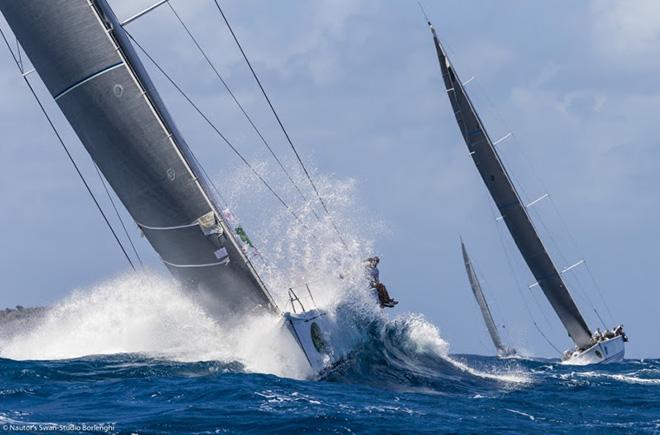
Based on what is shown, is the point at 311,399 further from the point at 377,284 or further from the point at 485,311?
the point at 485,311

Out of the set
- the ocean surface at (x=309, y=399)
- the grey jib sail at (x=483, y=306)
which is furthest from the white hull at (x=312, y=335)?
the grey jib sail at (x=483, y=306)

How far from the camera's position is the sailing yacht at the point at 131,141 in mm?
17938

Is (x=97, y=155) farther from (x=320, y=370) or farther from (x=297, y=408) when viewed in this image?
(x=297, y=408)

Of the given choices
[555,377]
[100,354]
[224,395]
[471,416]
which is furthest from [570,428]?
[100,354]

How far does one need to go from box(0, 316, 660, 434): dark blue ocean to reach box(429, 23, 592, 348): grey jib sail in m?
Result: 11.0

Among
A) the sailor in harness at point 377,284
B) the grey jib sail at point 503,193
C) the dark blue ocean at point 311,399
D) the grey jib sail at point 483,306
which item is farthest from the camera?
the grey jib sail at point 483,306

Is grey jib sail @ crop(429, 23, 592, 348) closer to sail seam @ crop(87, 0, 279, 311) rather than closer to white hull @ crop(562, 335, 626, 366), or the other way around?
white hull @ crop(562, 335, 626, 366)

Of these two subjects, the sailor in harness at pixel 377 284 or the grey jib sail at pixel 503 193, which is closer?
the sailor in harness at pixel 377 284

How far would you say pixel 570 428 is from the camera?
14.4m

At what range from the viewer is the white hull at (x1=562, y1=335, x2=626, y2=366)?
33.9 metres

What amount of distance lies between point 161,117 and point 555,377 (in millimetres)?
10189

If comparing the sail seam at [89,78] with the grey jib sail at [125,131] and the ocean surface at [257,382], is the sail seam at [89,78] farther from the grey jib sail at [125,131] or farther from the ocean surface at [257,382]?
the ocean surface at [257,382]

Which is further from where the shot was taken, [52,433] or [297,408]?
[297,408]

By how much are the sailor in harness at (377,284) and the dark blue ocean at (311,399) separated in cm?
157
